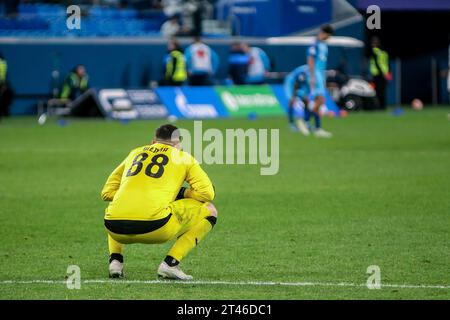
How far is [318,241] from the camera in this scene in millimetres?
12227

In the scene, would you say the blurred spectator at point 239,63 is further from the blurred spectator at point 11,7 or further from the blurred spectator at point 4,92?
the blurred spectator at point 4,92

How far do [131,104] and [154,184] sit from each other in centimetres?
2440

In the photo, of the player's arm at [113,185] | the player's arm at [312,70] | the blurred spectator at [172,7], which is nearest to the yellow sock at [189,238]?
the player's arm at [113,185]

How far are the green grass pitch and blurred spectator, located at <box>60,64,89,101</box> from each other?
30.2 ft

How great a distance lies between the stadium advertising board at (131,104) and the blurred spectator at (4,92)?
3.05m

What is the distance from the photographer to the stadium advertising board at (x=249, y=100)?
35344 mm

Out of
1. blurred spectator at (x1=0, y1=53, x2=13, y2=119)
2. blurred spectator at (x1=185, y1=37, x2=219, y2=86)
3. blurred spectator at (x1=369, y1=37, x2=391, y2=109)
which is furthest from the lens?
blurred spectator at (x1=369, y1=37, x2=391, y2=109)

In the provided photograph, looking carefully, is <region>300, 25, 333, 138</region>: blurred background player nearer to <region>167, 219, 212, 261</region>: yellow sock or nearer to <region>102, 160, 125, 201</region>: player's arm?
<region>102, 160, 125, 201</region>: player's arm

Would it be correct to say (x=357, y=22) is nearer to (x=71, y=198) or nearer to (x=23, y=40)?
(x=23, y=40)

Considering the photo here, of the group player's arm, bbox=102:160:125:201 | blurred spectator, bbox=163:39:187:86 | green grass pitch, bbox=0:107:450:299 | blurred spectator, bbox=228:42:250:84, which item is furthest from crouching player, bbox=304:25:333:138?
player's arm, bbox=102:160:125:201

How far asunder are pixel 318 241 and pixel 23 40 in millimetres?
24672

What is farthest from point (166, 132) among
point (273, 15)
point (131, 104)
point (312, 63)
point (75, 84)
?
point (273, 15)

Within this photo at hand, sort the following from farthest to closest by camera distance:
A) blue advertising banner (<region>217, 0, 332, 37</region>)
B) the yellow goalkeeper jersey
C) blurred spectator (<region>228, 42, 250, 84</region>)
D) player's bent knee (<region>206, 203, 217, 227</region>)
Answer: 1. blurred spectator (<region>228, 42, 250, 84</region>)
2. blue advertising banner (<region>217, 0, 332, 37</region>)
3. player's bent knee (<region>206, 203, 217, 227</region>)
4. the yellow goalkeeper jersey

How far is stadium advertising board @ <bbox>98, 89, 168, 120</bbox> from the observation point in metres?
33.4
